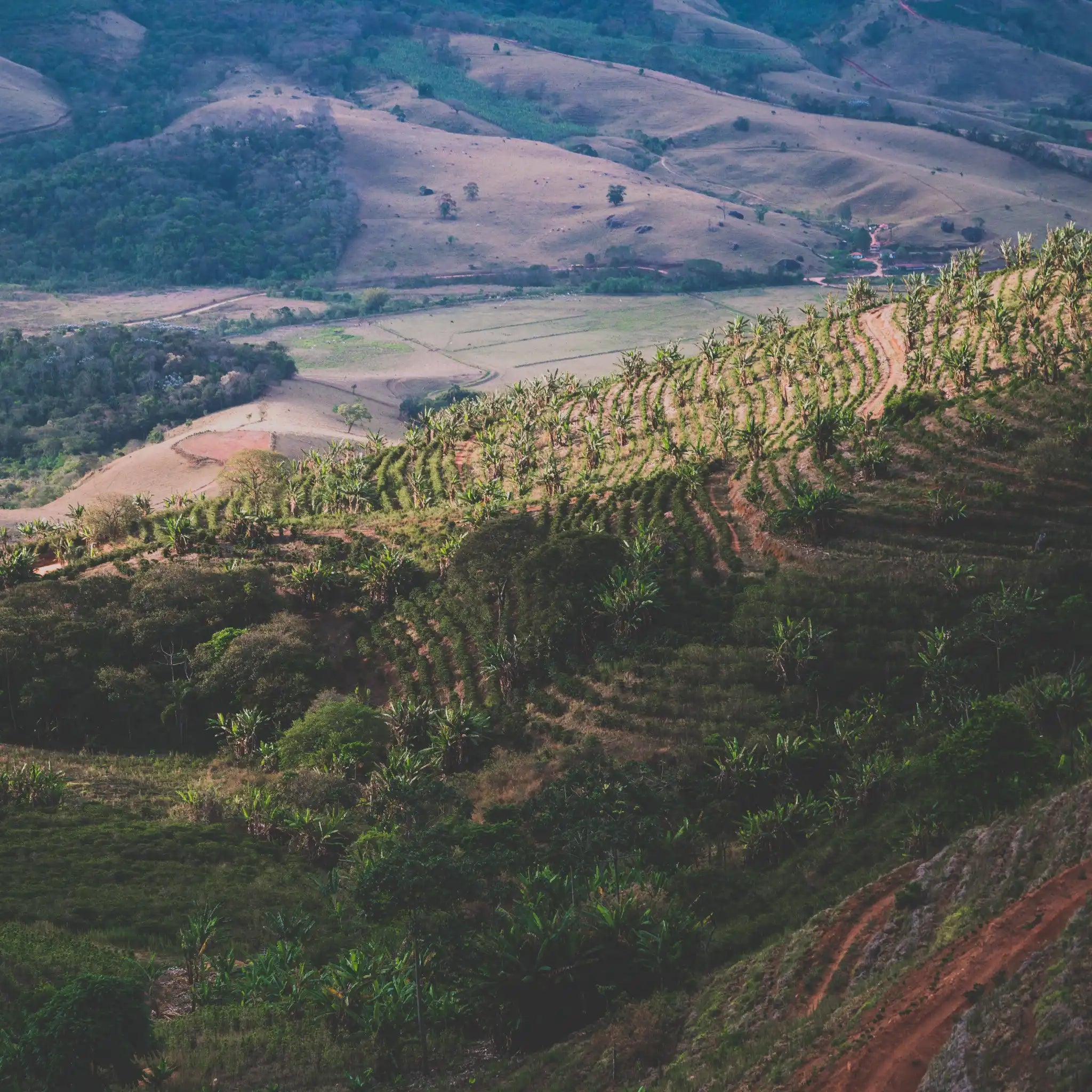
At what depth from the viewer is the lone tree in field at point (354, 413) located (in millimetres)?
164750

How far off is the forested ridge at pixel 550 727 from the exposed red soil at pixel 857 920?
0.49 metres

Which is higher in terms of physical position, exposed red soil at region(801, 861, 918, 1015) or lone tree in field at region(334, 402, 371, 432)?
exposed red soil at region(801, 861, 918, 1015)

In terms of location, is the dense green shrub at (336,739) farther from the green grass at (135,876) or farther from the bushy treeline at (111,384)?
the bushy treeline at (111,384)

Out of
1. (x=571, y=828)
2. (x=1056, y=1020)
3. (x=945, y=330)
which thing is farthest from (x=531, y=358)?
(x=1056, y=1020)

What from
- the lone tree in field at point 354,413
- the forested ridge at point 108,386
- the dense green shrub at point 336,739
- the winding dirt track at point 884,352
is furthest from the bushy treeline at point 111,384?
the dense green shrub at point 336,739

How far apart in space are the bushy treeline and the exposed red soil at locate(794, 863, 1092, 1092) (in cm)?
15587

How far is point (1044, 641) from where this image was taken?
4628 centimetres

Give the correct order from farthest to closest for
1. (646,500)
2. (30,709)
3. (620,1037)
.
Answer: (646,500), (30,709), (620,1037)

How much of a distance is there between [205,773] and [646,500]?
2829 centimetres

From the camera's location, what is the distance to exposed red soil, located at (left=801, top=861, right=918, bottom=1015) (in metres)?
26.5

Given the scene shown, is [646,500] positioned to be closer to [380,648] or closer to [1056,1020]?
[380,648]

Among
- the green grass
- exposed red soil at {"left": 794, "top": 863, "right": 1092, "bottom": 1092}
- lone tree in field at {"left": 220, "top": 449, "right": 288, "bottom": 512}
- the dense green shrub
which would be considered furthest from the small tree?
lone tree in field at {"left": 220, "top": 449, "right": 288, "bottom": 512}

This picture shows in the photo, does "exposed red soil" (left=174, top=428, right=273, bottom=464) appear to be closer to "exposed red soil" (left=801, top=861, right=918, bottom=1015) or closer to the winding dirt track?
the winding dirt track

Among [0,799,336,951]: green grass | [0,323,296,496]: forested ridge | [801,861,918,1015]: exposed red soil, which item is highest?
[801,861,918,1015]: exposed red soil
